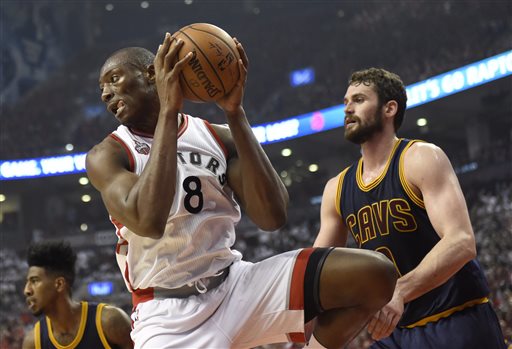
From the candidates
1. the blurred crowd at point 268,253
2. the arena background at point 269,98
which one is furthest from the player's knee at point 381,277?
the arena background at point 269,98

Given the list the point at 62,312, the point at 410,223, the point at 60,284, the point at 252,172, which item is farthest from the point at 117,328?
the point at 252,172

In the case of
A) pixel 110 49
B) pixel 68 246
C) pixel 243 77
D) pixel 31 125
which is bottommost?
pixel 68 246

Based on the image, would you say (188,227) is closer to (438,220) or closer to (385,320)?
(385,320)

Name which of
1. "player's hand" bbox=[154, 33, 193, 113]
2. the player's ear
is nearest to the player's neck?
"player's hand" bbox=[154, 33, 193, 113]

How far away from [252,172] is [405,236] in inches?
46.4

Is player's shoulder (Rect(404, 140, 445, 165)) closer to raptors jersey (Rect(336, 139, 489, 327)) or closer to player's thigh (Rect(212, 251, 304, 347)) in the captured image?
raptors jersey (Rect(336, 139, 489, 327))

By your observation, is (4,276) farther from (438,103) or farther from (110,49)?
(438,103)

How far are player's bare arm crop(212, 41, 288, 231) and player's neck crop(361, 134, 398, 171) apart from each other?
113 cm

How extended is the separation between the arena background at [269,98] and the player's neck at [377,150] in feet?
40.0

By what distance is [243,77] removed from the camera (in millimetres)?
2842

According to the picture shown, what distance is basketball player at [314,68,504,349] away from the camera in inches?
134

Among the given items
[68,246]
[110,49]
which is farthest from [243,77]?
[110,49]

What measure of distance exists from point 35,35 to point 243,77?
103ft

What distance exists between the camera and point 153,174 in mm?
2584
